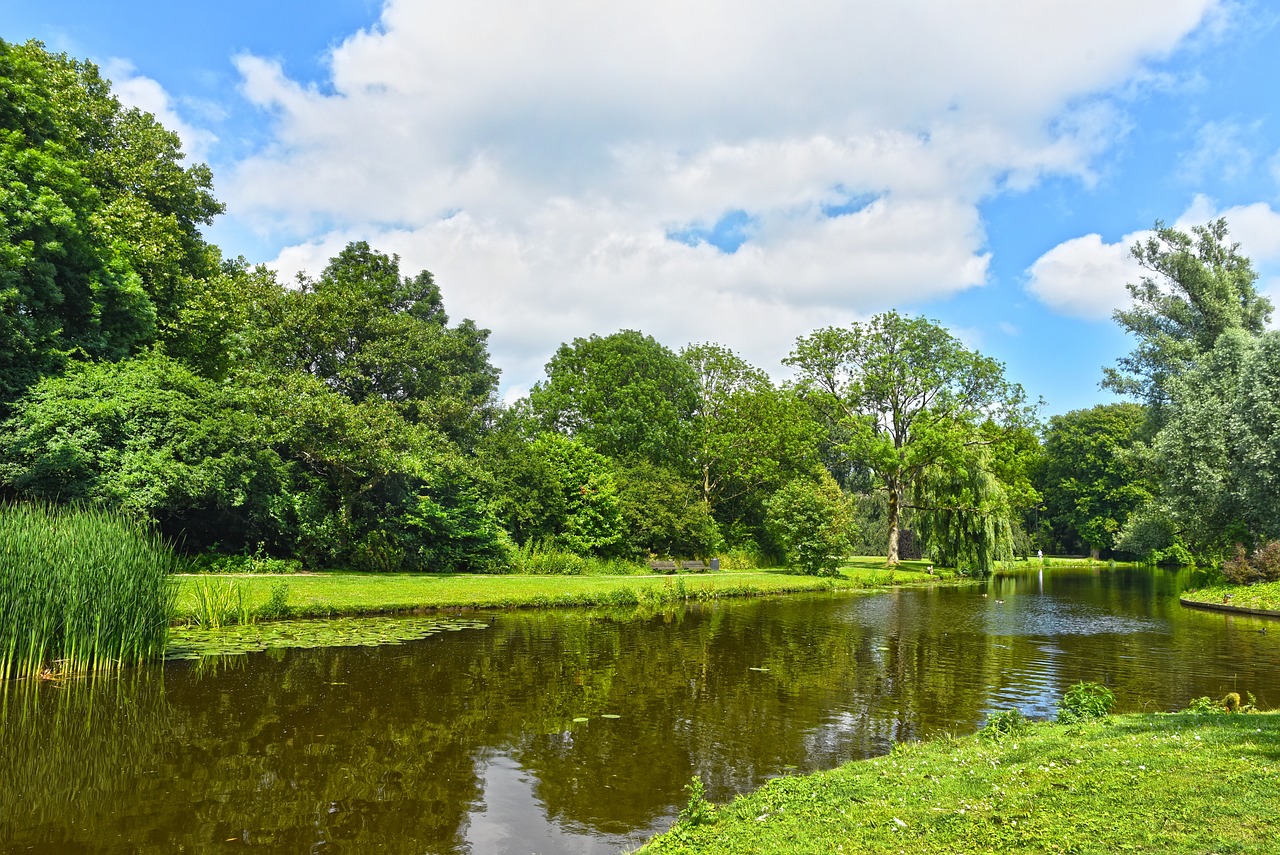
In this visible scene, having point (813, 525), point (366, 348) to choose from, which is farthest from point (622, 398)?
point (366, 348)

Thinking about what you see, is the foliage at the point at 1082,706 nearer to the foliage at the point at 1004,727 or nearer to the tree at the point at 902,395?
the foliage at the point at 1004,727

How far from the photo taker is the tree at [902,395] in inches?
1702

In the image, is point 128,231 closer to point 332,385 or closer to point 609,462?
point 332,385

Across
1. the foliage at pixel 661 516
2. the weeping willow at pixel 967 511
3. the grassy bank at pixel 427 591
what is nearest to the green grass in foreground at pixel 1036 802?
the grassy bank at pixel 427 591

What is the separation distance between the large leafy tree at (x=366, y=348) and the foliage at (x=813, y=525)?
16.0m

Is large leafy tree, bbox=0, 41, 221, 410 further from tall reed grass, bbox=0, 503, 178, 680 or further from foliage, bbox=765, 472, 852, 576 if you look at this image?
foliage, bbox=765, 472, 852, 576

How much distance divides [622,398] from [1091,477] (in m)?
56.0

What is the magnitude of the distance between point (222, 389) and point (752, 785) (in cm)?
2415

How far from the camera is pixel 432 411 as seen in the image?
3055cm

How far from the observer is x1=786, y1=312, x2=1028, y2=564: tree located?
142ft

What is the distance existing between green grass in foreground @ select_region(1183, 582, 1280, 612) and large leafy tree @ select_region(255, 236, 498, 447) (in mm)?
30911

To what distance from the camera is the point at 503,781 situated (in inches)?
322

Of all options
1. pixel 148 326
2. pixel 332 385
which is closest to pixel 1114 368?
pixel 332 385

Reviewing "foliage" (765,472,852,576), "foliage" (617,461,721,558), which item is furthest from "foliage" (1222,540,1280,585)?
"foliage" (617,461,721,558)
